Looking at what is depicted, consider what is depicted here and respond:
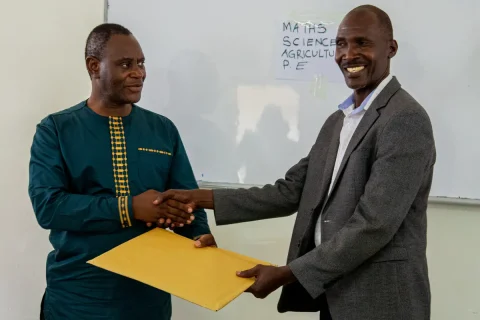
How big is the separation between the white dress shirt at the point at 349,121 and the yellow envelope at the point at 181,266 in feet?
0.94

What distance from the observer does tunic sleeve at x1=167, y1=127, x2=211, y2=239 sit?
5.31 ft

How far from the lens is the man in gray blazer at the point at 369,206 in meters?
1.16

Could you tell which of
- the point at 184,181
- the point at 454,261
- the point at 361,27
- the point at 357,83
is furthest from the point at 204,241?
the point at 454,261

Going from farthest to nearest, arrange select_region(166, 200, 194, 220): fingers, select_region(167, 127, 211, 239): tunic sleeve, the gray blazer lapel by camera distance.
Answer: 1. select_region(167, 127, 211, 239): tunic sleeve
2. select_region(166, 200, 194, 220): fingers
3. the gray blazer lapel

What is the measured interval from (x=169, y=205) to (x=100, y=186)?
23 cm

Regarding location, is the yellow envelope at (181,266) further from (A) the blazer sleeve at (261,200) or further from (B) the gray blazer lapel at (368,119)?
(B) the gray blazer lapel at (368,119)

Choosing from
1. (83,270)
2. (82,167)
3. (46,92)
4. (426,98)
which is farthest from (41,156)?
(426,98)

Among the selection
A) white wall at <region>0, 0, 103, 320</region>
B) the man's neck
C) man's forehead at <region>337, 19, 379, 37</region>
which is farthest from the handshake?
white wall at <region>0, 0, 103, 320</region>

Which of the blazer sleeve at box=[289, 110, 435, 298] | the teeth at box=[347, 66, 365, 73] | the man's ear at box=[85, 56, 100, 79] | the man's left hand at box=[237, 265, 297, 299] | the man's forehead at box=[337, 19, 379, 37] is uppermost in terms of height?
the man's forehead at box=[337, 19, 379, 37]

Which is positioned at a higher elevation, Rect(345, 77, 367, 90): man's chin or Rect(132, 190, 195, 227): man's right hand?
Rect(345, 77, 367, 90): man's chin

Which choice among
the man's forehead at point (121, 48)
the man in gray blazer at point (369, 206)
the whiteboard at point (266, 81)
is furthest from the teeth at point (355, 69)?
the man's forehead at point (121, 48)

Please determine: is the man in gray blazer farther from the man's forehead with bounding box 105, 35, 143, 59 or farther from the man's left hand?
the man's forehead with bounding box 105, 35, 143, 59

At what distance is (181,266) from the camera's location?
1272 mm

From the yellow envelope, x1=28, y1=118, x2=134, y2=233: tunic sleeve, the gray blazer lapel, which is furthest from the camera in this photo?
x1=28, y1=118, x2=134, y2=233: tunic sleeve
